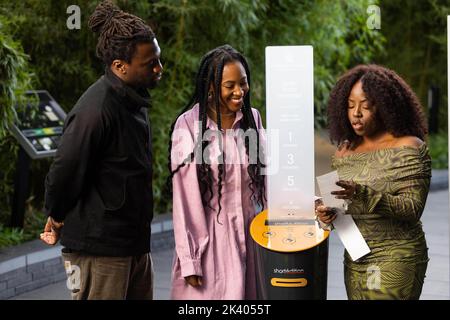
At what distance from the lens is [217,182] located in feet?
8.55

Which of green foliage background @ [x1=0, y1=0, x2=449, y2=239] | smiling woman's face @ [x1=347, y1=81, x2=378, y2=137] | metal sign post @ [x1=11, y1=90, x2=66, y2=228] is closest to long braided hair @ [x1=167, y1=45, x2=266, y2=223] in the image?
smiling woman's face @ [x1=347, y1=81, x2=378, y2=137]

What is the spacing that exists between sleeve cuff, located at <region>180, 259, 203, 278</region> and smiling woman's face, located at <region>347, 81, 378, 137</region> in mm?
587

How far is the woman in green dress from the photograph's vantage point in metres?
2.52

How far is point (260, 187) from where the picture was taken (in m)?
2.64

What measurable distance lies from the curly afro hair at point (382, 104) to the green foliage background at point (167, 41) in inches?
60.9

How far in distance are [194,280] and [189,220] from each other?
176mm

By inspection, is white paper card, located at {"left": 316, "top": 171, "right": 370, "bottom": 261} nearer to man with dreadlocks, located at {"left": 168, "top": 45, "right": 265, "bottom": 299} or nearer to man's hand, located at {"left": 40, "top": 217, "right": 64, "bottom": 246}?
man with dreadlocks, located at {"left": 168, "top": 45, "right": 265, "bottom": 299}

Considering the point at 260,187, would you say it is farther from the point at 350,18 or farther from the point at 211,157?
the point at 350,18

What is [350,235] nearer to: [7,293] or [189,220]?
[189,220]

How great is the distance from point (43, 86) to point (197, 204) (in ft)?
10.6

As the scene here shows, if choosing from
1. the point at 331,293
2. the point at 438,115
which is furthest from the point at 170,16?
the point at 438,115

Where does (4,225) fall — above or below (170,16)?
below

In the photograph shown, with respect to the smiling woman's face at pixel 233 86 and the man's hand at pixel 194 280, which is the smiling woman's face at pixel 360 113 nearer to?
the smiling woman's face at pixel 233 86

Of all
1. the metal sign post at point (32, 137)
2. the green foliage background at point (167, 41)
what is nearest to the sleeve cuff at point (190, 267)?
the green foliage background at point (167, 41)
